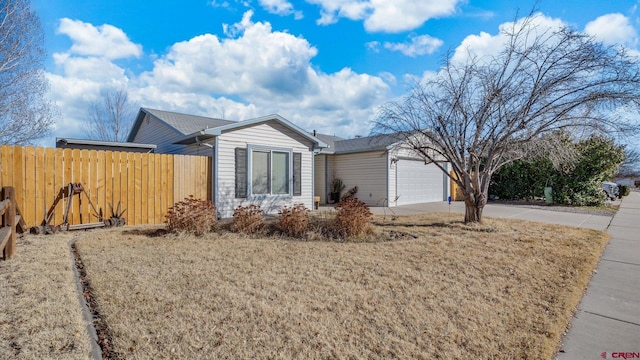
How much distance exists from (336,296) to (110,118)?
84.1ft

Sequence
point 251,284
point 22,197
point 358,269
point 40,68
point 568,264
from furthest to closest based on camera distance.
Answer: point 40,68
point 22,197
point 568,264
point 358,269
point 251,284

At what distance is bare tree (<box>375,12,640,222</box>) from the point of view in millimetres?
6340

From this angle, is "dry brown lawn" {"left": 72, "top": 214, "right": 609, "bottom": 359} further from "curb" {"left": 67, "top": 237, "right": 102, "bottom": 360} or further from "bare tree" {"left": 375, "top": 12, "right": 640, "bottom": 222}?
"bare tree" {"left": 375, "top": 12, "right": 640, "bottom": 222}

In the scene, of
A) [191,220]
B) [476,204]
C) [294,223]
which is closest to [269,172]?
[294,223]

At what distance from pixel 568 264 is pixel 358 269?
3.44m

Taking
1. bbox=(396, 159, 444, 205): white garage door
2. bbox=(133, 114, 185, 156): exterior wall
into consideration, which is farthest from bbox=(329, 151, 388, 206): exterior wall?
bbox=(133, 114, 185, 156): exterior wall

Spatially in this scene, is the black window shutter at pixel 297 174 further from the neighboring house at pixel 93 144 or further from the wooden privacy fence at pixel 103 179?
the neighboring house at pixel 93 144

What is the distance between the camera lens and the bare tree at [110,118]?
2238 cm

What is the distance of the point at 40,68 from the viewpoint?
1109 cm

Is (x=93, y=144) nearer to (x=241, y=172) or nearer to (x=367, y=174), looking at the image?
(x=241, y=172)

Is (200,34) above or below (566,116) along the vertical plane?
above

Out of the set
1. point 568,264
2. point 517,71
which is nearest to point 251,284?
point 568,264

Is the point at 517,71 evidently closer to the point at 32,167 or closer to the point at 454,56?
the point at 454,56

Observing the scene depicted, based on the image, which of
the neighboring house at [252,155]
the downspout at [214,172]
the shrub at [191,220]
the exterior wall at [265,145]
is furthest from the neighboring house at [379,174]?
the shrub at [191,220]
